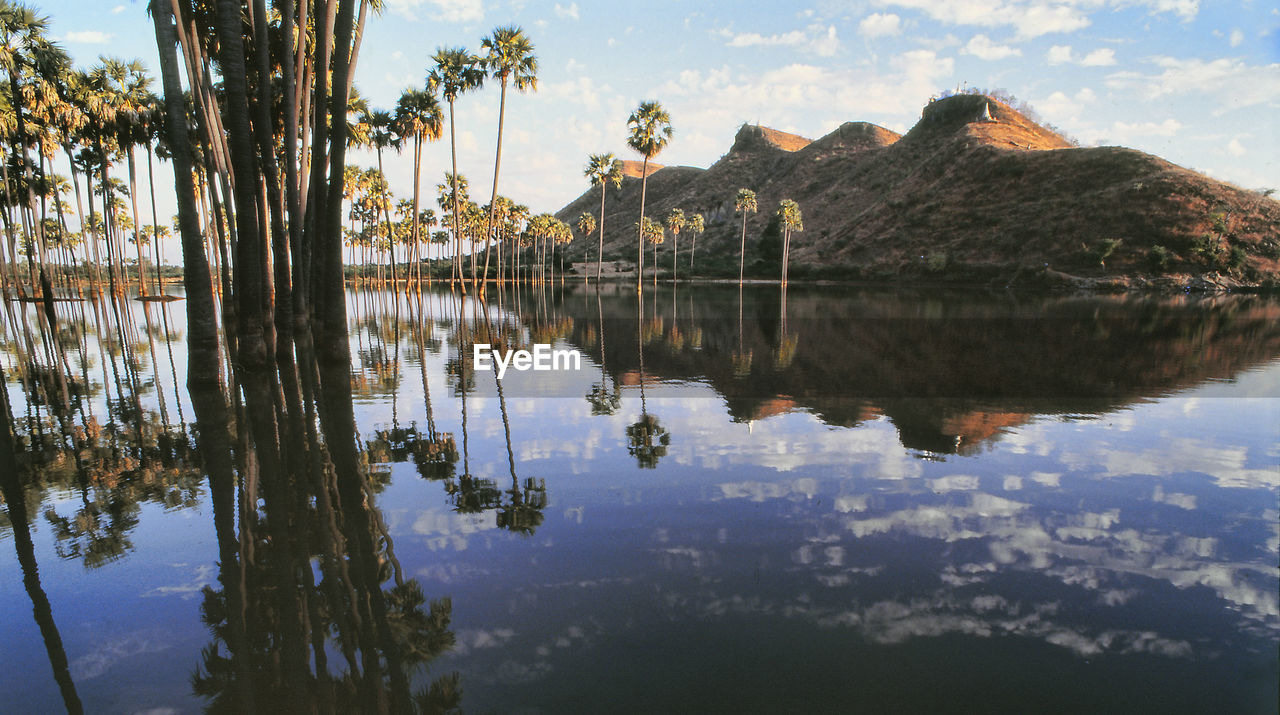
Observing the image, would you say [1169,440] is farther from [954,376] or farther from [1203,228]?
[1203,228]

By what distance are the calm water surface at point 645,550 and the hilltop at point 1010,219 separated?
67417mm

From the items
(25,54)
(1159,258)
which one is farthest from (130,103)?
(1159,258)

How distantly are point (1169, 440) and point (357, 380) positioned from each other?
17.0 m

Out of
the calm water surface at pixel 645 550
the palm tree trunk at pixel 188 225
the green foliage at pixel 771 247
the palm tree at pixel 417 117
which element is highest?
the palm tree at pixel 417 117

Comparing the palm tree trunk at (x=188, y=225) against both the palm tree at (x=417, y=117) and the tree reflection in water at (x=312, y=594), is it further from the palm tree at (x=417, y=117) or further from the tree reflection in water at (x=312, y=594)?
the palm tree at (x=417, y=117)

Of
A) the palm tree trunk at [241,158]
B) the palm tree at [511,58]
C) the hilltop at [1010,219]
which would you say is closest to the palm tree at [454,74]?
the palm tree at [511,58]

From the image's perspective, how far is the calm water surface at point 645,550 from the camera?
450 centimetres

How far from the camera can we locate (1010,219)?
83.6 meters

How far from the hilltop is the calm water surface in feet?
221

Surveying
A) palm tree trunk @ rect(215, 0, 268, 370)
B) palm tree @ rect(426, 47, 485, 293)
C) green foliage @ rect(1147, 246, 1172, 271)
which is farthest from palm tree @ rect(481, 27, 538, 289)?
green foliage @ rect(1147, 246, 1172, 271)

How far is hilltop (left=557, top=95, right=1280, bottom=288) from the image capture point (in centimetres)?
6831

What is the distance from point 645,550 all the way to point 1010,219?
92.6 metres

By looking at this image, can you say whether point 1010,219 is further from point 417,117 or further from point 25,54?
point 25,54

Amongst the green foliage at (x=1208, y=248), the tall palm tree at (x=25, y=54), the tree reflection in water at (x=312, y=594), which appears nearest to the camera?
the tree reflection in water at (x=312, y=594)
